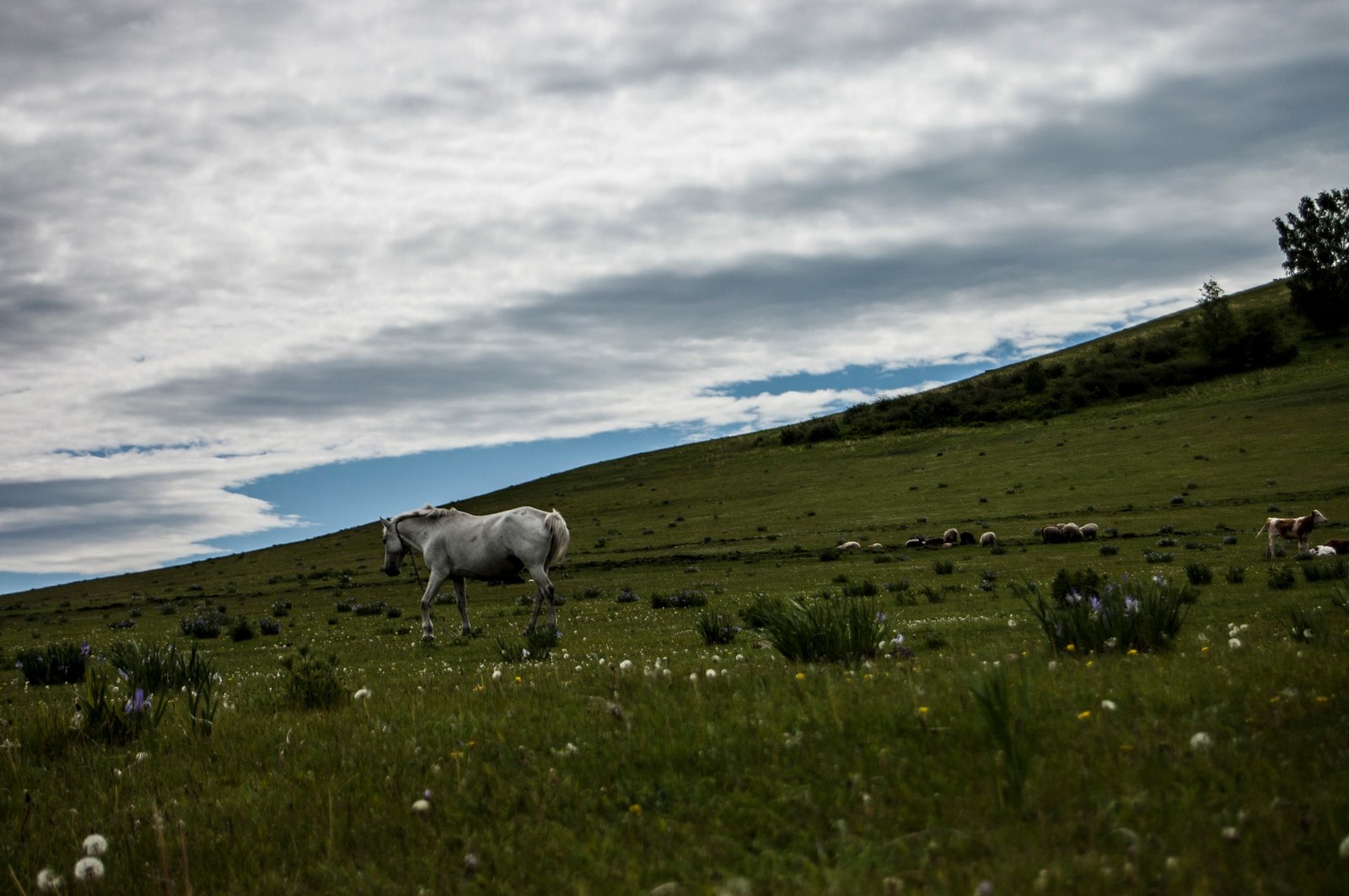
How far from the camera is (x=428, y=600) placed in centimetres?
2308

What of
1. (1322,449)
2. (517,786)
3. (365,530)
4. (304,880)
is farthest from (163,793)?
(365,530)

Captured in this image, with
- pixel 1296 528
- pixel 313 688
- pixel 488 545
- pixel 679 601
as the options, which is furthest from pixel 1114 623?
pixel 1296 528

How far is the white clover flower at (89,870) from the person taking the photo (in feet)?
15.5

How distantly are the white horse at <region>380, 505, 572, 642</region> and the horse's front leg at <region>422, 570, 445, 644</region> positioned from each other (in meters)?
0.02

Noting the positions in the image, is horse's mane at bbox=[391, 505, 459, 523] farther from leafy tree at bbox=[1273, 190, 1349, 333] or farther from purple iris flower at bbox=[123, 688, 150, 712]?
leafy tree at bbox=[1273, 190, 1349, 333]

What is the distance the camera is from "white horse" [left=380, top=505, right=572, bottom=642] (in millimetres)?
23391

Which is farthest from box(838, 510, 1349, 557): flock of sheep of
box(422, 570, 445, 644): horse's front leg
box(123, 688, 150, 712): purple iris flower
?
box(123, 688, 150, 712): purple iris flower

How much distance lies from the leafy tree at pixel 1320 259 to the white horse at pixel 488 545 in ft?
366

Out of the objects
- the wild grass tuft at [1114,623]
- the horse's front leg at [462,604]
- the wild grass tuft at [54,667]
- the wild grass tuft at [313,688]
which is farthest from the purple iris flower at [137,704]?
the horse's front leg at [462,604]

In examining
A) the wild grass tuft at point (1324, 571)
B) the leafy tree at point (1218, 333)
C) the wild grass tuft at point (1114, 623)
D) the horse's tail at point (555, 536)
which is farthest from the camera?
the leafy tree at point (1218, 333)

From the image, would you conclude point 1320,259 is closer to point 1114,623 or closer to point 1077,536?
point 1077,536

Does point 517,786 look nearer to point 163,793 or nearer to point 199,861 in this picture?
point 199,861

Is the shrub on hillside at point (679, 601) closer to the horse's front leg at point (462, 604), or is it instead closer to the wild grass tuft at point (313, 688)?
the horse's front leg at point (462, 604)

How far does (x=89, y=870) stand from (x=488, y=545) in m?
19.0
